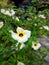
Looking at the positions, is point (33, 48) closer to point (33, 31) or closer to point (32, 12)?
point (33, 31)

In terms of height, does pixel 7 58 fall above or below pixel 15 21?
below

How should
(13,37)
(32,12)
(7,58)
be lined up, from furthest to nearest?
(32,12), (7,58), (13,37)

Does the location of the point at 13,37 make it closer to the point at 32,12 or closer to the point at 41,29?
the point at 41,29

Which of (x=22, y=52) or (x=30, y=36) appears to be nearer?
(x=30, y=36)

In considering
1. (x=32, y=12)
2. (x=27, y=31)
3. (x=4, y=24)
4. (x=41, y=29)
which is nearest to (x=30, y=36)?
(x=27, y=31)

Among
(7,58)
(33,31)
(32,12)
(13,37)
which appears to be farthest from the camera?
(32,12)

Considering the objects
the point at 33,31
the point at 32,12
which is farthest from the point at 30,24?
the point at 32,12
